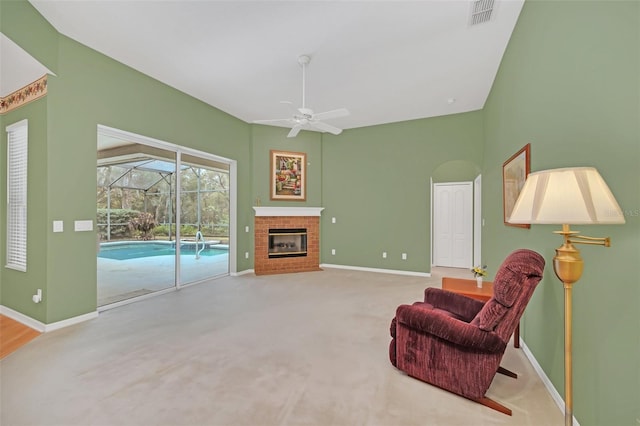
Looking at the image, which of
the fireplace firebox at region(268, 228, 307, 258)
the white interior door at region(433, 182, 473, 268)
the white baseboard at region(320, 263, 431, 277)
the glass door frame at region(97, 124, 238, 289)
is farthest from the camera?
the white interior door at region(433, 182, 473, 268)

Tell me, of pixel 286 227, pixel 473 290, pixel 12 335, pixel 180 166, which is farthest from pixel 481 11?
pixel 12 335

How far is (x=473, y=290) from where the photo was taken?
2.78 meters

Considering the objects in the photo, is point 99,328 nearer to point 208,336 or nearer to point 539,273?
point 208,336

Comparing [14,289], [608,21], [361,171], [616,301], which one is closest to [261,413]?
[616,301]

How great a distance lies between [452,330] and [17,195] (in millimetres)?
4940

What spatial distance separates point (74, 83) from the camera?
10.5 feet

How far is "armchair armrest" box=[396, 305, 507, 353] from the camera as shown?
1802 mm

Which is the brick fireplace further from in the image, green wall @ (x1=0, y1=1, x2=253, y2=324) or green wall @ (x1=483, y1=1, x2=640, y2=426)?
green wall @ (x1=483, y1=1, x2=640, y2=426)

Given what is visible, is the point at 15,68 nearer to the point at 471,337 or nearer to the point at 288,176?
the point at 288,176

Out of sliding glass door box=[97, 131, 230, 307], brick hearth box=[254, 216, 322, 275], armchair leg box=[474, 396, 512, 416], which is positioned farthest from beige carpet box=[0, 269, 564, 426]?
brick hearth box=[254, 216, 322, 275]

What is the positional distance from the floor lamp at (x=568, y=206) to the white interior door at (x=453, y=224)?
5.74 meters

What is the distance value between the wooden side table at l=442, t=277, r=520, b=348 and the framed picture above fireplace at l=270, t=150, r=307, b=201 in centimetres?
394

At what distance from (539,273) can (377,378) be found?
1390 mm

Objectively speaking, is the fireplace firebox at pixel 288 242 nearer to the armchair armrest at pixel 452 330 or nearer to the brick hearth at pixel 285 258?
the brick hearth at pixel 285 258
